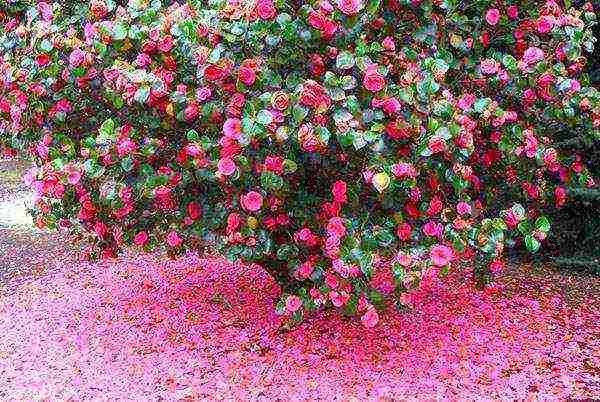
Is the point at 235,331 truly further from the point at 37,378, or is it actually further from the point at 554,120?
the point at 554,120

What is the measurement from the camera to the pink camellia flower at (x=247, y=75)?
2.55m

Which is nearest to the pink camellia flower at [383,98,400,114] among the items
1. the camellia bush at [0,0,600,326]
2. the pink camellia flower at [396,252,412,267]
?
the camellia bush at [0,0,600,326]

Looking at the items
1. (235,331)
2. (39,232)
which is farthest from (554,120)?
(39,232)

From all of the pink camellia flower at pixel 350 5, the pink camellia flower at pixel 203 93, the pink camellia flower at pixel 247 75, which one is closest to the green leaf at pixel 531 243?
the pink camellia flower at pixel 350 5

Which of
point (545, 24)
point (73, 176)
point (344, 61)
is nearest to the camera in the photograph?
point (344, 61)

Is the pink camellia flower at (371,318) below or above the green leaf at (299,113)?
below

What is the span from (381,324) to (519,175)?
37.2 inches

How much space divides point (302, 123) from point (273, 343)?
131 centimetres

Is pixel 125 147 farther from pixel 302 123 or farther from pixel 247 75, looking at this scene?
pixel 302 123

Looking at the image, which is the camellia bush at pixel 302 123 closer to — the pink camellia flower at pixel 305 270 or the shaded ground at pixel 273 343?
the pink camellia flower at pixel 305 270

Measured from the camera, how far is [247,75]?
8.36ft

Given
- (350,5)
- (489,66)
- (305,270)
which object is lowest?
(305,270)

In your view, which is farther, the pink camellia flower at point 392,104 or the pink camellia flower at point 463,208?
the pink camellia flower at point 463,208

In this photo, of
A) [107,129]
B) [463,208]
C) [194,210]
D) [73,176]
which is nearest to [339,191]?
[463,208]
